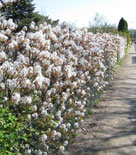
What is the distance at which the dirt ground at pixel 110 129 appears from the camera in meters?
3.75

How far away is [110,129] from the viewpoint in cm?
447

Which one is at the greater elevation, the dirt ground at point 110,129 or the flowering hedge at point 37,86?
the flowering hedge at point 37,86

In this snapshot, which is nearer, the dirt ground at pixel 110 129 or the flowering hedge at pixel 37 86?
the flowering hedge at pixel 37 86

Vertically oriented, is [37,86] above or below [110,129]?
above

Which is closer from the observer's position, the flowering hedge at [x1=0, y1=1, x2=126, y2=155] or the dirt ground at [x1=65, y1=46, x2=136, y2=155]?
the flowering hedge at [x1=0, y1=1, x2=126, y2=155]

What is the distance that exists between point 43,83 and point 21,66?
1.42 feet

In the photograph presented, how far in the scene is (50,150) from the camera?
334 cm

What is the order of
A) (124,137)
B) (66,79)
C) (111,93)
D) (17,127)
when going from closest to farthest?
(17,127)
(66,79)
(124,137)
(111,93)

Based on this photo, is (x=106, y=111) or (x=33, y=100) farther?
(x=106, y=111)

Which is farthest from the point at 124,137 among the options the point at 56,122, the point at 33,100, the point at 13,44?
the point at 13,44

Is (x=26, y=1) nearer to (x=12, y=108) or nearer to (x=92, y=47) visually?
(x=92, y=47)

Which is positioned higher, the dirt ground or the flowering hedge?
the flowering hedge

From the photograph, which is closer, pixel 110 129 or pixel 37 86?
pixel 37 86

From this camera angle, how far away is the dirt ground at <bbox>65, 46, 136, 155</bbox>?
375 cm
